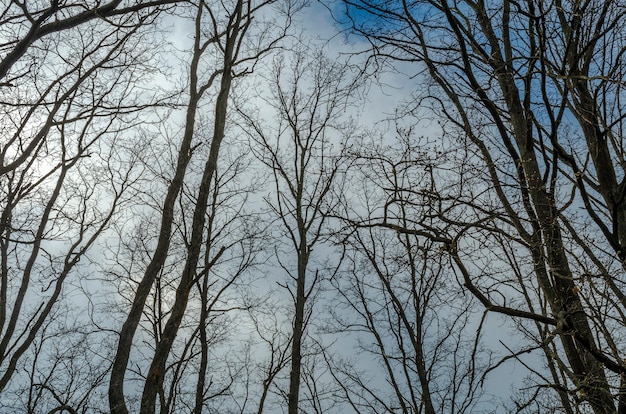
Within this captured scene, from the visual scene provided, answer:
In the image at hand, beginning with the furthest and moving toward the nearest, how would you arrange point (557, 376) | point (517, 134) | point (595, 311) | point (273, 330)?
point (273, 330) < point (557, 376) < point (517, 134) < point (595, 311)

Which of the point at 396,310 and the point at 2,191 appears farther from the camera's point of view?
the point at 396,310

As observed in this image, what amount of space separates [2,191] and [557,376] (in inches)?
417

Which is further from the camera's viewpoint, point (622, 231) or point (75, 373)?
point (75, 373)

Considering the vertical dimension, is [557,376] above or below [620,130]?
below

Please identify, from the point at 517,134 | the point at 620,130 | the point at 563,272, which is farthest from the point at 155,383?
the point at 620,130

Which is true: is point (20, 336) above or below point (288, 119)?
below

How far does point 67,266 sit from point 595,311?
840 cm

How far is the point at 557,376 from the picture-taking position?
9.16 meters

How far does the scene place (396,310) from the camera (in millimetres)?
10211

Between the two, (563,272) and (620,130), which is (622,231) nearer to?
(563,272)

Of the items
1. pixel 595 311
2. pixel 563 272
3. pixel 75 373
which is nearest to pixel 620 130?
pixel 563 272

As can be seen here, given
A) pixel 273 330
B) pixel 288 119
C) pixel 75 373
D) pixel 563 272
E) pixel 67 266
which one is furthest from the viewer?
pixel 288 119

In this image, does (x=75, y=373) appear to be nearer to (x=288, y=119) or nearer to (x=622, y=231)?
(x=288, y=119)

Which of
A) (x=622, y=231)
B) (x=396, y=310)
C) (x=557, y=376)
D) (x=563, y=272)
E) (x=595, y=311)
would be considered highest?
(x=396, y=310)
